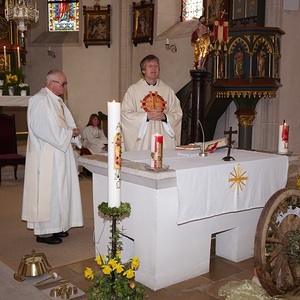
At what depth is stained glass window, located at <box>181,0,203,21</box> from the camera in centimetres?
1116

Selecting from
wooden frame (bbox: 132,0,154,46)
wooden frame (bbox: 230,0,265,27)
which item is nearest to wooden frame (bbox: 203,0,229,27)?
wooden frame (bbox: 230,0,265,27)

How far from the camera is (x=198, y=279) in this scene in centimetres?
395

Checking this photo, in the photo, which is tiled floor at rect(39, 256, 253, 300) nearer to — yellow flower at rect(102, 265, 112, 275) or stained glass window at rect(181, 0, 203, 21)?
yellow flower at rect(102, 265, 112, 275)

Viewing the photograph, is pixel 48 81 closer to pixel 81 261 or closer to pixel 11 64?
pixel 81 261

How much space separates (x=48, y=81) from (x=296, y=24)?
5.43 m

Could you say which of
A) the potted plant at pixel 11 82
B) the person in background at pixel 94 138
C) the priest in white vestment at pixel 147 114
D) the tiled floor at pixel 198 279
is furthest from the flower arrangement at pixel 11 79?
the tiled floor at pixel 198 279

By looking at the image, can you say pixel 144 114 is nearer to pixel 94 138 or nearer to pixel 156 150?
pixel 156 150

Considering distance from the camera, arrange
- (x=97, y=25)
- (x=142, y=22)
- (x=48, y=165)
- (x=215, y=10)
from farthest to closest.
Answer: (x=97, y=25) < (x=142, y=22) < (x=215, y=10) < (x=48, y=165)

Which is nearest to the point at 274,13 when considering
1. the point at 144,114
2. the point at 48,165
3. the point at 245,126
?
the point at 245,126

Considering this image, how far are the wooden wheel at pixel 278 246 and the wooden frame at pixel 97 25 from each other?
31.6ft

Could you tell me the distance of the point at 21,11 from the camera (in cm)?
988

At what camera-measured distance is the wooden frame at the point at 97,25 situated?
481 inches

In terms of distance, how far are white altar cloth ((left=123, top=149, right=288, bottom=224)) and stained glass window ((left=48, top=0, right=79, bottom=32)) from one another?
9.90 m

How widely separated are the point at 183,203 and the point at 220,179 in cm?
43
